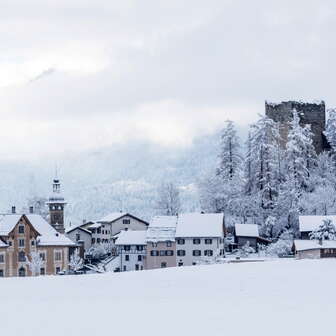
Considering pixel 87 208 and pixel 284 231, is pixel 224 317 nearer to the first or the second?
pixel 284 231

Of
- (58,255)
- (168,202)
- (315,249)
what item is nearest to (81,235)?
(168,202)

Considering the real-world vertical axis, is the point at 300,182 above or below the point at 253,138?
below

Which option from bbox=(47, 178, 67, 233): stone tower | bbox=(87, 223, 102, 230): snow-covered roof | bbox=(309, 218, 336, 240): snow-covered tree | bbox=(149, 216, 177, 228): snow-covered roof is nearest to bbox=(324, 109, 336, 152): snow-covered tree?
bbox=(309, 218, 336, 240): snow-covered tree

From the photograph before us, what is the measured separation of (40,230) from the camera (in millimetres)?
78562

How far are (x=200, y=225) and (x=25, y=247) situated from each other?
1973 centimetres

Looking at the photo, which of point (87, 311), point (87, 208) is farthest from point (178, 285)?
point (87, 208)

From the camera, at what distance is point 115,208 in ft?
631

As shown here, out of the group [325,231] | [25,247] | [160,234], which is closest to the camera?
[325,231]

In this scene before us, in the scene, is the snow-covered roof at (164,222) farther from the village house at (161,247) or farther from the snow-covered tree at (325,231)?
the snow-covered tree at (325,231)

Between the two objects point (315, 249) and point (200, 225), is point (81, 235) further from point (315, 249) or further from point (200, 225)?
point (315, 249)

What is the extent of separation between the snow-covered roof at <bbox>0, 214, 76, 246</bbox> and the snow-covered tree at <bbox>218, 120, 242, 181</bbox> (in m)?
19.7

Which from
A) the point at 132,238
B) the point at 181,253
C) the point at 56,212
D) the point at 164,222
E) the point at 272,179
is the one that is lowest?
the point at 181,253

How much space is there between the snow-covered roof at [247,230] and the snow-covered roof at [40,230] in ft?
60.9

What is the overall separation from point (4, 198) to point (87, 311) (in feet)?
500
